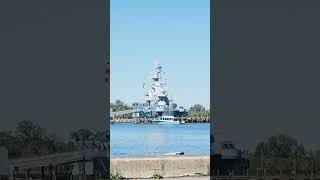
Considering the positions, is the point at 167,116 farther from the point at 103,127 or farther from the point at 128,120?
the point at 103,127

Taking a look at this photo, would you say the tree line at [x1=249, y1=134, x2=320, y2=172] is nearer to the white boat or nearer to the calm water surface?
the calm water surface

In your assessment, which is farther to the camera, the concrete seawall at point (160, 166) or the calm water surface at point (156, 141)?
the calm water surface at point (156, 141)

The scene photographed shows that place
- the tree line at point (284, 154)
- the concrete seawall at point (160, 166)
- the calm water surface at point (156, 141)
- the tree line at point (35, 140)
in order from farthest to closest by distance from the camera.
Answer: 1. the calm water surface at point (156, 141)
2. the concrete seawall at point (160, 166)
3. the tree line at point (284, 154)
4. the tree line at point (35, 140)

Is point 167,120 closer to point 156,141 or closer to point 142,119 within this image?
point 142,119

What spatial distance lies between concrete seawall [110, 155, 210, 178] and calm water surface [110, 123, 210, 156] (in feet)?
7.91

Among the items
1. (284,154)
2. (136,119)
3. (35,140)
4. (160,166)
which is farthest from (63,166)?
(136,119)

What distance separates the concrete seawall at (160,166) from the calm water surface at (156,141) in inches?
94.9

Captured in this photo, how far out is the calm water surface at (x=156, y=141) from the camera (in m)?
19.8

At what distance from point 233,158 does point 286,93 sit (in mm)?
1419

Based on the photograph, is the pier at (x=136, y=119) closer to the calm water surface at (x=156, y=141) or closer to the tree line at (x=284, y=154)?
the calm water surface at (x=156, y=141)

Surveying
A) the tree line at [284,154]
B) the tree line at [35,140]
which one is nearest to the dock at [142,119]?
the tree line at [284,154]

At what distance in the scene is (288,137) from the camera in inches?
448

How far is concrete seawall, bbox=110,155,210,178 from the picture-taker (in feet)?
42.7

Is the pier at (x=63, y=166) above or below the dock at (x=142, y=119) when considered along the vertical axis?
below
